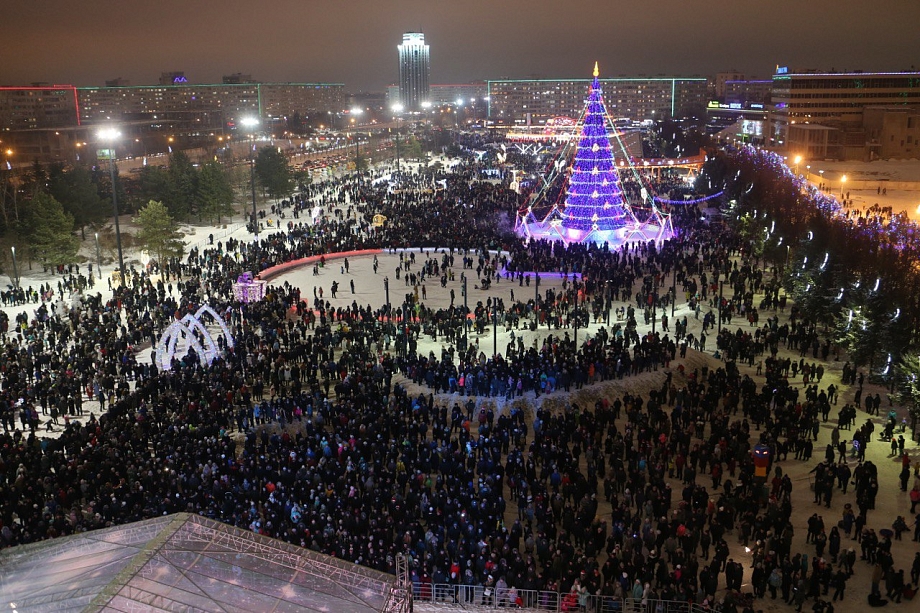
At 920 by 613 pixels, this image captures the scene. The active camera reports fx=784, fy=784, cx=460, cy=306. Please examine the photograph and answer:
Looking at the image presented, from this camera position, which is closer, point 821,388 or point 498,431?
point 498,431

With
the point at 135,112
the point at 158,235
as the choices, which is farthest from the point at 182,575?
the point at 135,112

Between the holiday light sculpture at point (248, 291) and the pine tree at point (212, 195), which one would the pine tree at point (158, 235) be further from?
the pine tree at point (212, 195)

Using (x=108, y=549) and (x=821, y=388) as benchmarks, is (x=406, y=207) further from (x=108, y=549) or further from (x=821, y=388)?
(x=108, y=549)

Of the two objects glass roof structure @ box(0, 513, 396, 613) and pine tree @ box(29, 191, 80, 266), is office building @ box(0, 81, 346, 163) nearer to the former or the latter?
pine tree @ box(29, 191, 80, 266)

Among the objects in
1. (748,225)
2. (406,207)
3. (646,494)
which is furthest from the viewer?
(406,207)

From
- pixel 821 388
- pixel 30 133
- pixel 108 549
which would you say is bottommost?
pixel 821 388

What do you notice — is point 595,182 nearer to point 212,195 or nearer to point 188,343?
point 188,343

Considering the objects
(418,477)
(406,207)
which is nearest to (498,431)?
(418,477)

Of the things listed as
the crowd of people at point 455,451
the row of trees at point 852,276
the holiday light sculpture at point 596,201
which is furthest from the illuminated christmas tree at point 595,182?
the crowd of people at point 455,451
